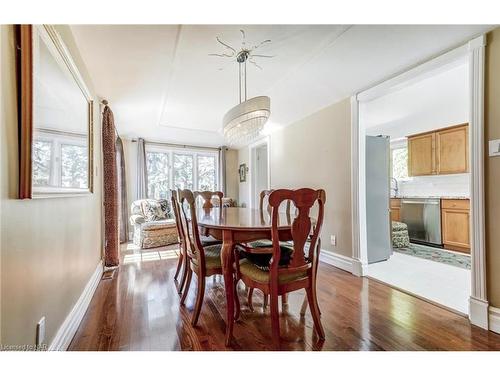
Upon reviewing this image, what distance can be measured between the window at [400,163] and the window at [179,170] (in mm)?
4268

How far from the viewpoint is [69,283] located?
159 centimetres

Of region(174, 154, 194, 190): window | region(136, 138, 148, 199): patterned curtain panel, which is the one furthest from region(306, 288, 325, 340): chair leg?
region(174, 154, 194, 190): window

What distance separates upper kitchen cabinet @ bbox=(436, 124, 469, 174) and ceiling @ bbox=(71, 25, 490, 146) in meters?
2.54

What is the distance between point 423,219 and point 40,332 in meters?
5.05

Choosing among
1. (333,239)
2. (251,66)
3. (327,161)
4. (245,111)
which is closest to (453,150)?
(327,161)

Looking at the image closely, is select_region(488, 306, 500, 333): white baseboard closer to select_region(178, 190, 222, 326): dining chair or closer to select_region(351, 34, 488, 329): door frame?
select_region(351, 34, 488, 329): door frame

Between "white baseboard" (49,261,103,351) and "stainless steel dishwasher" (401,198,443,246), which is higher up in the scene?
"stainless steel dishwasher" (401,198,443,246)

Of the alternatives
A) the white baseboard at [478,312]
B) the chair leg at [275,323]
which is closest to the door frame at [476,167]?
the white baseboard at [478,312]

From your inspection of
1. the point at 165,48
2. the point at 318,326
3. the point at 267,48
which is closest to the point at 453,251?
the point at 318,326

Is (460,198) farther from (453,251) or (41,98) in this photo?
(41,98)

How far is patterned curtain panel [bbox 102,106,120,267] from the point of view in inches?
112

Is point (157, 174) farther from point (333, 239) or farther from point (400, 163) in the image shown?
point (400, 163)

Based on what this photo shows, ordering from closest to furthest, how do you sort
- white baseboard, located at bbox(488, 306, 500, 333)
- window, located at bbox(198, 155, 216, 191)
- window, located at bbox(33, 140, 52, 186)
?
1. window, located at bbox(33, 140, 52, 186)
2. white baseboard, located at bbox(488, 306, 500, 333)
3. window, located at bbox(198, 155, 216, 191)
